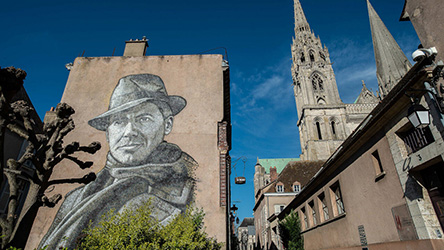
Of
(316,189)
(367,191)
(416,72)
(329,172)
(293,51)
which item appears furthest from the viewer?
(293,51)

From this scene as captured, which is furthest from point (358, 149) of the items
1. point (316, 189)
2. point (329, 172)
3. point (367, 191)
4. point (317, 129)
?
point (317, 129)

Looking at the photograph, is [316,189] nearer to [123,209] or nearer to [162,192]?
[162,192]

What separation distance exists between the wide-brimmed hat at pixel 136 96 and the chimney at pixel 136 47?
229 cm

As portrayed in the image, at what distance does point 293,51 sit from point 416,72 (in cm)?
6142

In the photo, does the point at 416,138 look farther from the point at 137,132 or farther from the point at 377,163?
the point at 137,132

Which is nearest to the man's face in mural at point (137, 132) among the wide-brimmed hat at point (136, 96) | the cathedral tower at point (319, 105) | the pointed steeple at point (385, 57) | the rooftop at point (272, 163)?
the wide-brimmed hat at point (136, 96)

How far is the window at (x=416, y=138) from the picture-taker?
22.9ft

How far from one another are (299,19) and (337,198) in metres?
68.7

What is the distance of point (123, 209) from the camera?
10.4 m

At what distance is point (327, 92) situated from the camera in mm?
50969

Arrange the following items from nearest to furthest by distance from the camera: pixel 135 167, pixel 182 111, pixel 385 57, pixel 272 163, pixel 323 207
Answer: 1. pixel 135 167
2. pixel 182 111
3. pixel 323 207
4. pixel 385 57
5. pixel 272 163

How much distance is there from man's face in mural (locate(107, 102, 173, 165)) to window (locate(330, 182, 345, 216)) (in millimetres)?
9271

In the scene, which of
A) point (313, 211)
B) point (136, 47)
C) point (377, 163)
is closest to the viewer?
point (377, 163)

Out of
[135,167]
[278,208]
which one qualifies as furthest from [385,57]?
[135,167]
